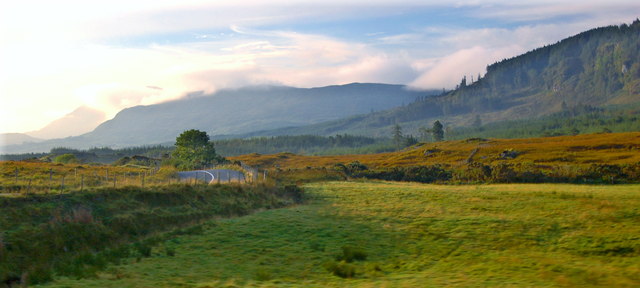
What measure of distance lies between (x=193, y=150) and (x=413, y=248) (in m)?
92.0

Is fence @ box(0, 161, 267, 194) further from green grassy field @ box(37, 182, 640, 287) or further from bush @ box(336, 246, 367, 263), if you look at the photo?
bush @ box(336, 246, 367, 263)

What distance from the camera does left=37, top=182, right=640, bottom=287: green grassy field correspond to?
19.0 metres

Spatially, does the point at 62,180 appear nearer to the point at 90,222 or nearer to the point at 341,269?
the point at 90,222

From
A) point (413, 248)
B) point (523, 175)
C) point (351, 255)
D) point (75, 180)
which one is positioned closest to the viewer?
point (351, 255)

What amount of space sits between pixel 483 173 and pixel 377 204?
131 ft

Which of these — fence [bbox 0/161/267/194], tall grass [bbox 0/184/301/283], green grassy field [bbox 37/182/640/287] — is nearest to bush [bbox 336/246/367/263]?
green grassy field [bbox 37/182/640/287]

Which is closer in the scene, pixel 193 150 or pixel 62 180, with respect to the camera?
pixel 62 180

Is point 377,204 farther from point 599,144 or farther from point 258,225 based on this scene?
point 599,144

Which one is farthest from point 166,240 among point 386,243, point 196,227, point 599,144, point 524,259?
point 599,144

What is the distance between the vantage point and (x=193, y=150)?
366 ft

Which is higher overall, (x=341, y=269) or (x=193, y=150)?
(x=193, y=150)

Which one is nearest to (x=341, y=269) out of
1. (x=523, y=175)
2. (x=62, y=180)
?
(x=62, y=180)

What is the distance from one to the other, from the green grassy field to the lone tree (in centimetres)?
7478

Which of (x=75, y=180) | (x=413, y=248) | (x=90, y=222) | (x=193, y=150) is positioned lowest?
(x=413, y=248)
